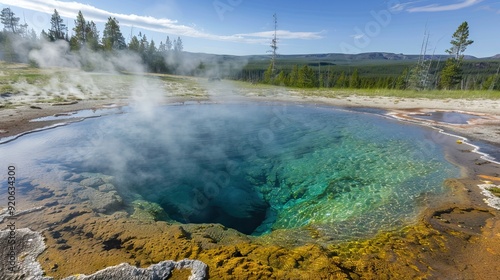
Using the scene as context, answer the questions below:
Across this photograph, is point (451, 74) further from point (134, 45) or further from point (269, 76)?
point (134, 45)

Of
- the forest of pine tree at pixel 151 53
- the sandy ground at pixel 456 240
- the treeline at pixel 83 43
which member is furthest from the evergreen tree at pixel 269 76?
the sandy ground at pixel 456 240

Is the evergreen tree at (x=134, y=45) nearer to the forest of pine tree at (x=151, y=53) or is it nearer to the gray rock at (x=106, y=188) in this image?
the forest of pine tree at (x=151, y=53)

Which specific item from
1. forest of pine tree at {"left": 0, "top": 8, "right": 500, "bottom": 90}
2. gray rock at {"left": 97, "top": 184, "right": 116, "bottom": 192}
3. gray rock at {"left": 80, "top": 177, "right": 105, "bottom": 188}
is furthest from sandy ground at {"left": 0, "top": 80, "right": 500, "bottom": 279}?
forest of pine tree at {"left": 0, "top": 8, "right": 500, "bottom": 90}

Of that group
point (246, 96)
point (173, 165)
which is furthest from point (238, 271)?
point (246, 96)

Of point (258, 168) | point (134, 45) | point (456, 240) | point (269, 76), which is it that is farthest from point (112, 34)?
point (456, 240)

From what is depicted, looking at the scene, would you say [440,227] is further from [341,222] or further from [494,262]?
[341,222]

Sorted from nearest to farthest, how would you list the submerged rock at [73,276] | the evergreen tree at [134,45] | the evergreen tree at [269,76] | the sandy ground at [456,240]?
the submerged rock at [73,276]
the sandy ground at [456,240]
the evergreen tree at [269,76]
the evergreen tree at [134,45]

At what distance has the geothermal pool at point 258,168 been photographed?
6.82m

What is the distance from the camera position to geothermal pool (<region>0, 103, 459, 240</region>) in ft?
22.4

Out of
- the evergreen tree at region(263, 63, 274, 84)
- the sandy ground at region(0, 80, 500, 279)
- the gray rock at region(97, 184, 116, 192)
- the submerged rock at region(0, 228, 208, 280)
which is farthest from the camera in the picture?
the evergreen tree at region(263, 63, 274, 84)

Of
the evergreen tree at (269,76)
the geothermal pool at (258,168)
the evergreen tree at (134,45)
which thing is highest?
the evergreen tree at (134,45)

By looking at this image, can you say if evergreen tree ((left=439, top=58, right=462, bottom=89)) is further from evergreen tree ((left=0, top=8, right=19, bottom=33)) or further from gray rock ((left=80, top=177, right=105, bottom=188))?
evergreen tree ((left=0, top=8, right=19, bottom=33))

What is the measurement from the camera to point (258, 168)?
33.1ft

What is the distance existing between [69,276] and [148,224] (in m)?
1.69
